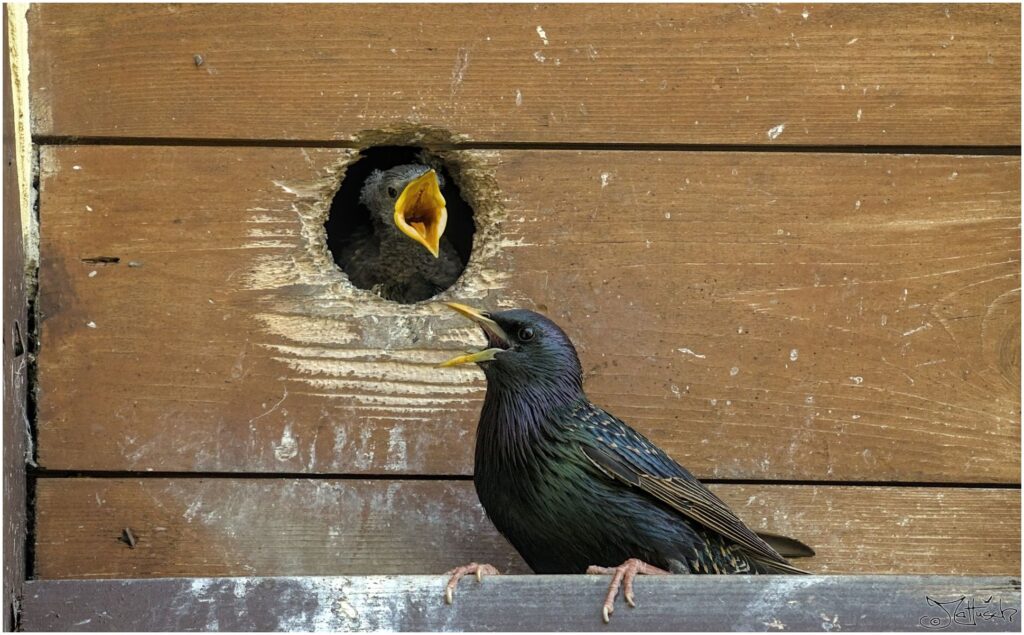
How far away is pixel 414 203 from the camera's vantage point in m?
3.44

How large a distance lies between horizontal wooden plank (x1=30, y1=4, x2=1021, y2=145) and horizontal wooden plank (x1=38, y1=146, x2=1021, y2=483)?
65mm

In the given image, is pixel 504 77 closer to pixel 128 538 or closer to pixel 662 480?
pixel 662 480

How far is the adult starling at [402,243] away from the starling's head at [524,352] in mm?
624

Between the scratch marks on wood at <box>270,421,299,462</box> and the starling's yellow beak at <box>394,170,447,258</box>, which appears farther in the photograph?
the starling's yellow beak at <box>394,170,447,258</box>

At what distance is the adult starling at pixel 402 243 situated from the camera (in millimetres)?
3409

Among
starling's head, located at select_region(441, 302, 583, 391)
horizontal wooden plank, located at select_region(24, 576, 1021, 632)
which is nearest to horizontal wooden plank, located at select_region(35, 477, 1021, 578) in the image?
starling's head, located at select_region(441, 302, 583, 391)

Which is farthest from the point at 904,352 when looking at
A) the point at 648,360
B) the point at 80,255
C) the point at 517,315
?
the point at 80,255

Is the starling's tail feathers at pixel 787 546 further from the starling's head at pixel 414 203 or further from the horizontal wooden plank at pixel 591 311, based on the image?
the starling's head at pixel 414 203

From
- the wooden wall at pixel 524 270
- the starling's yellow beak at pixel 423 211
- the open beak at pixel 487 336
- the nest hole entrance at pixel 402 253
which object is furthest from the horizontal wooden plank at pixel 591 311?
the nest hole entrance at pixel 402 253

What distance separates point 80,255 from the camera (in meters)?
2.87

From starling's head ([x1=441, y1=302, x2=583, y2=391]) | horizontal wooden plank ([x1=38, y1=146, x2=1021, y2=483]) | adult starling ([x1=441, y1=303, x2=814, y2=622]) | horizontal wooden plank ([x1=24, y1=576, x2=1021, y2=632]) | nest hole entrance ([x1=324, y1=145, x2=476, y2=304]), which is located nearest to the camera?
horizontal wooden plank ([x1=24, y1=576, x2=1021, y2=632])

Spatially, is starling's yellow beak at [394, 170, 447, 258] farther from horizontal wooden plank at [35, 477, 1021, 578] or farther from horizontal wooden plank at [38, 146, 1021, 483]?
horizontal wooden plank at [35, 477, 1021, 578]

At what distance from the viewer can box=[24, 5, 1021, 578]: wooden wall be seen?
9.35 ft

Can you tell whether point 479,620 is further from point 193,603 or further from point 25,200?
point 25,200
